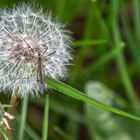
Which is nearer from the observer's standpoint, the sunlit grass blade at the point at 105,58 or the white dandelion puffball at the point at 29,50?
the white dandelion puffball at the point at 29,50

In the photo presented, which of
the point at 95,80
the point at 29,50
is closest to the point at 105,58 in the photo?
the point at 95,80

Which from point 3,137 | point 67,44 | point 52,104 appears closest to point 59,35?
point 67,44

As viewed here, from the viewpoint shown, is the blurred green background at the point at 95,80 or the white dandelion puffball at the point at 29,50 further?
the blurred green background at the point at 95,80

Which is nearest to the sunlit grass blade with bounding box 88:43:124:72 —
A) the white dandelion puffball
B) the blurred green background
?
the blurred green background

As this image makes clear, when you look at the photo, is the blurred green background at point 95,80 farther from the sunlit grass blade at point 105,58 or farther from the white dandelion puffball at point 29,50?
the white dandelion puffball at point 29,50

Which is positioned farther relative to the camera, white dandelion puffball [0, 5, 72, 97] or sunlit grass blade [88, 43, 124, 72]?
sunlit grass blade [88, 43, 124, 72]

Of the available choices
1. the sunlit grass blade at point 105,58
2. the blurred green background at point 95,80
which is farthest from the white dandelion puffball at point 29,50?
the sunlit grass blade at point 105,58

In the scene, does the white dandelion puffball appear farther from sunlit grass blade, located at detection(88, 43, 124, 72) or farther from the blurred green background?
sunlit grass blade, located at detection(88, 43, 124, 72)

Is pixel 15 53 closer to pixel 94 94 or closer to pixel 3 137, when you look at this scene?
pixel 3 137
